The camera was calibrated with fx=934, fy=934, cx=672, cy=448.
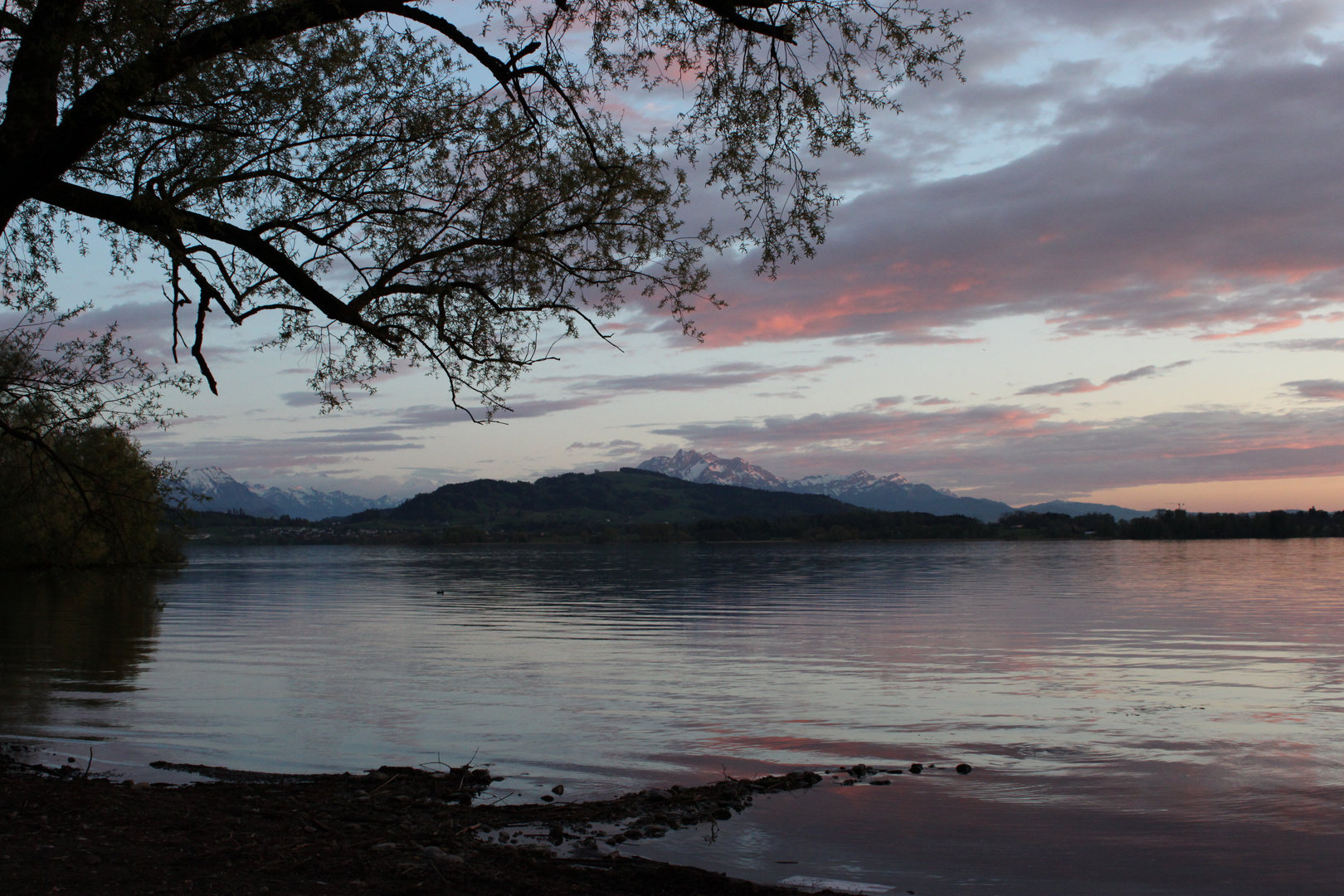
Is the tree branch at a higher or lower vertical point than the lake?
higher

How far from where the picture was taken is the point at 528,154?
10.9 metres

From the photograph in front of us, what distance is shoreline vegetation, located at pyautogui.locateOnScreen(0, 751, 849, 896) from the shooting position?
738cm

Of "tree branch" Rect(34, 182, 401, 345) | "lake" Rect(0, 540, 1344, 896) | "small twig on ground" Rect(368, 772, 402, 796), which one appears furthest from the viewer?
"small twig on ground" Rect(368, 772, 402, 796)

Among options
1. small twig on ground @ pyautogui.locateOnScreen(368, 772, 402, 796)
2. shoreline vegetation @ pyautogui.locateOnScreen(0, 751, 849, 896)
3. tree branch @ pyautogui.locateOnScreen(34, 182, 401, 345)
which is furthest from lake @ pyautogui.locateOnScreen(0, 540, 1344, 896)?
tree branch @ pyautogui.locateOnScreen(34, 182, 401, 345)

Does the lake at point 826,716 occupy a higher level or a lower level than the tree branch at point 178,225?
lower

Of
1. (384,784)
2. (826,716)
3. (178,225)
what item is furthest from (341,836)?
(826,716)

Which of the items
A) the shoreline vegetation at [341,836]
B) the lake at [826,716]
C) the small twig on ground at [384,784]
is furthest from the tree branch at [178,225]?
the lake at [826,716]

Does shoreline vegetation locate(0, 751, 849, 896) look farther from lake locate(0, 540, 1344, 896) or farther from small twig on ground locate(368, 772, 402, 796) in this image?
lake locate(0, 540, 1344, 896)

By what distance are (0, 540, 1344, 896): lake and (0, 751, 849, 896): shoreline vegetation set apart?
93cm

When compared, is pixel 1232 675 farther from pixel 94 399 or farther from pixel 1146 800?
pixel 94 399

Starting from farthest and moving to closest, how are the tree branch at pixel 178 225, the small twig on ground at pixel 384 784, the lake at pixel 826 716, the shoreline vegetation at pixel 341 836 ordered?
the small twig on ground at pixel 384 784 < the lake at pixel 826 716 < the tree branch at pixel 178 225 < the shoreline vegetation at pixel 341 836

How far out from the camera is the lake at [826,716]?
34.2ft

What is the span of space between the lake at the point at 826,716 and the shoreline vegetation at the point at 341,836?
931mm

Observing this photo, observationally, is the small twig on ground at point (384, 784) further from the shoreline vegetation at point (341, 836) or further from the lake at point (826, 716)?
the lake at point (826, 716)
